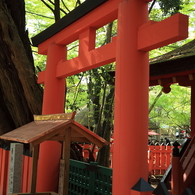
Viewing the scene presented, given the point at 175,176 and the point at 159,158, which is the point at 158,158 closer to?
the point at 159,158

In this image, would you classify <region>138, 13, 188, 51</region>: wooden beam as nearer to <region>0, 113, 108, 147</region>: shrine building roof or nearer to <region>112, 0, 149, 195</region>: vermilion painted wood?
<region>112, 0, 149, 195</region>: vermilion painted wood

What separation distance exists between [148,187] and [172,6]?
203 inches

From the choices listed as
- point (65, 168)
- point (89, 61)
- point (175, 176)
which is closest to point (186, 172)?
point (175, 176)

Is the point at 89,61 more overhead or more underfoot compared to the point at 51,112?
more overhead

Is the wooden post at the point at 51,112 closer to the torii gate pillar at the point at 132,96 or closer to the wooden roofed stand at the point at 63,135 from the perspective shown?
the wooden roofed stand at the point at 63,135

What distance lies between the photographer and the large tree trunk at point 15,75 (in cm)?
620

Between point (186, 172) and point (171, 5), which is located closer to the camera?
point (186, 172)

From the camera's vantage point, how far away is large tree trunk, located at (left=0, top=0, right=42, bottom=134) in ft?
20.3

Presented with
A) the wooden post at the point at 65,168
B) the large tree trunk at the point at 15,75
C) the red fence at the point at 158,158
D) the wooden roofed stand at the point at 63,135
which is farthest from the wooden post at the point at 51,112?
the red fence at the point at 158,158

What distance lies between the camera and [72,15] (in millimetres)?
4461

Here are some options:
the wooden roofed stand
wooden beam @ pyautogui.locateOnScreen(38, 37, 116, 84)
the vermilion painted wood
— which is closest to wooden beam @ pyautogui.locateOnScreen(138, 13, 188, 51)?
the vermilion painted wood

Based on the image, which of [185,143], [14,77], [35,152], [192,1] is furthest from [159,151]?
[35,152]

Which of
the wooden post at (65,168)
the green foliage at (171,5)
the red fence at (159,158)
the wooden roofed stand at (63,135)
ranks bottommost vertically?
the red fence at (159,158)

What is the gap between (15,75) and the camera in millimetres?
6617
